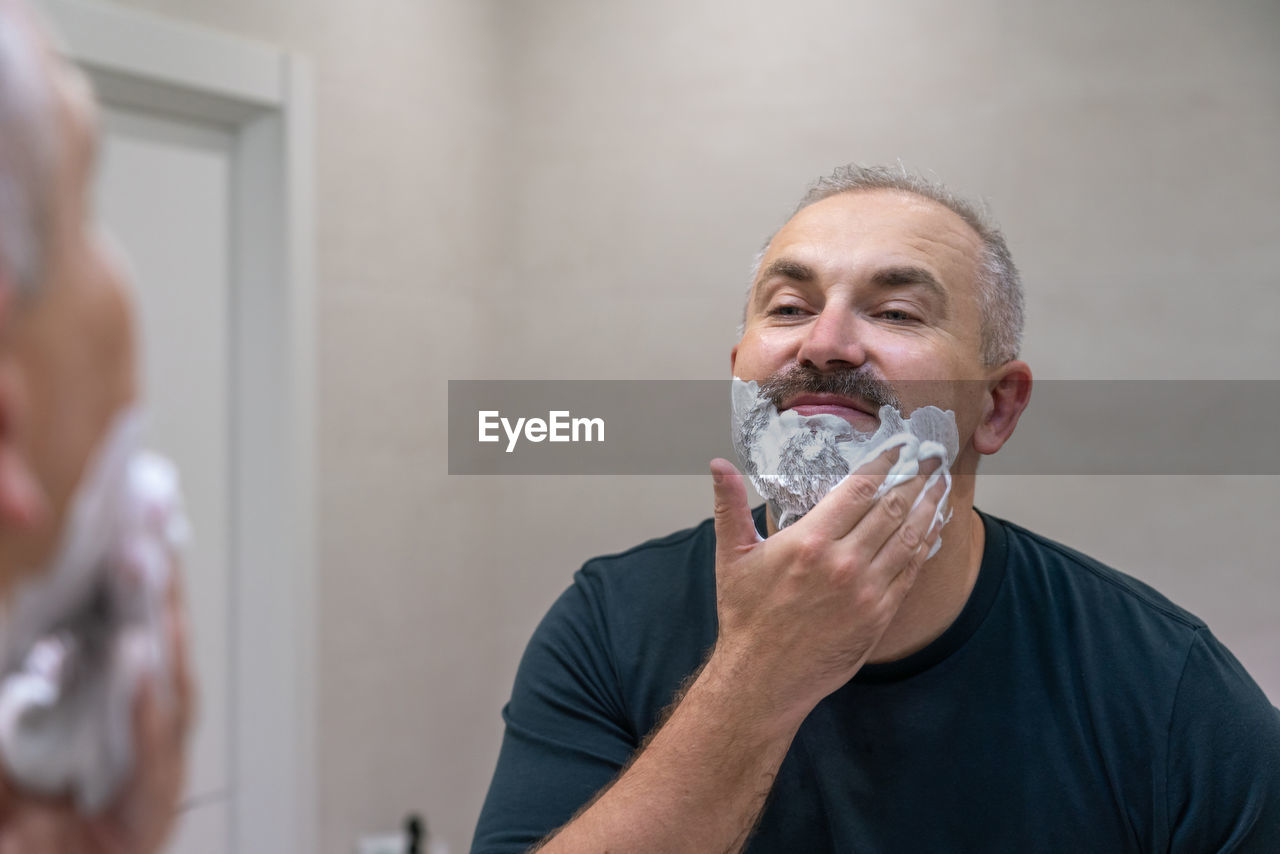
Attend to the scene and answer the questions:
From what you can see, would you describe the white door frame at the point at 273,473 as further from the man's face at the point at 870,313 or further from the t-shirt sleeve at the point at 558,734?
the man's face at the point at 870,313

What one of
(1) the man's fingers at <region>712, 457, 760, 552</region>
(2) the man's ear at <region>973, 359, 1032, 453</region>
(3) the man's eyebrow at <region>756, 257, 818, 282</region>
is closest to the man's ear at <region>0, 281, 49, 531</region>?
(1) the man's fingers at <region>712, 457, 760, 552</region>

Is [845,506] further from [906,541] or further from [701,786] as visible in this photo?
[701,786]

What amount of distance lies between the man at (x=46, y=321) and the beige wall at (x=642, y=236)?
1.58 meters

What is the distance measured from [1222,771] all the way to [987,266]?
53 centimetres

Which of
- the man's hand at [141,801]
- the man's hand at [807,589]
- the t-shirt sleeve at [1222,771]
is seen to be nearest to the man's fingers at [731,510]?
the man's hand at [807,589]

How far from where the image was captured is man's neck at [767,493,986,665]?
101 centimetres

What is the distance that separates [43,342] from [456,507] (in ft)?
6.56

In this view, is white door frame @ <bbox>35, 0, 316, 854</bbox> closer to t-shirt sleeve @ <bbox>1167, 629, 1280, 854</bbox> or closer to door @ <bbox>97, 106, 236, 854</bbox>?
door @ <bbox>97, 106, 236, 854</bbox>

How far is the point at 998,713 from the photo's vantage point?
0.97 meters

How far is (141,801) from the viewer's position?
235 mm

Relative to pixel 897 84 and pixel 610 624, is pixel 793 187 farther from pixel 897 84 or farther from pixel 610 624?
pixel 610 624

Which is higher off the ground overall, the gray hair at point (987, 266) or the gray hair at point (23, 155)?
the gray hair at point (987, 266)

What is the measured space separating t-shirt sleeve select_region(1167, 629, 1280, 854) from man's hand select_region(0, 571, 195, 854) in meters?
0.93

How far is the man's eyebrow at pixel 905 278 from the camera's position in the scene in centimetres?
104
